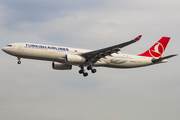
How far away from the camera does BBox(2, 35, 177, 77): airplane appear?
4019 cm

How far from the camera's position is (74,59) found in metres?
40.5

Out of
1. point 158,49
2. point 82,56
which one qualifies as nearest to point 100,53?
point 82,56

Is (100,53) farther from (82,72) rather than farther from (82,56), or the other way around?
(82,72)

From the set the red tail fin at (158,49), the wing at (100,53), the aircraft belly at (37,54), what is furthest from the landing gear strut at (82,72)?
the red tail fin at (158,49)

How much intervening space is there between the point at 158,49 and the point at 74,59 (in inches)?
671

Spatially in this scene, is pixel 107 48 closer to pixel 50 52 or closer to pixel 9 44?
pixel 50 52

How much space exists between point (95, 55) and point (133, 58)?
7642mm

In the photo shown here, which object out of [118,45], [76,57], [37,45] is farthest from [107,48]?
[37,45]

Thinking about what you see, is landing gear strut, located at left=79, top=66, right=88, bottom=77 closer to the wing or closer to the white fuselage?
the white fuselage

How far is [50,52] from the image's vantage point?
40625 millimetres

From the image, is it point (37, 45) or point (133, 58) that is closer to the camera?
point (37, 45)

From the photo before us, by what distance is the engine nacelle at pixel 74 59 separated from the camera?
40156mm

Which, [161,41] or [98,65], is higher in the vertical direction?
[161,41]

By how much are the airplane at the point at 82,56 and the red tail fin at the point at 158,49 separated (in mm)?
1806
